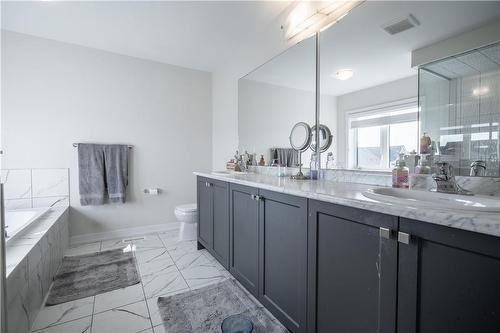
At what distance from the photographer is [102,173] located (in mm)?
2711

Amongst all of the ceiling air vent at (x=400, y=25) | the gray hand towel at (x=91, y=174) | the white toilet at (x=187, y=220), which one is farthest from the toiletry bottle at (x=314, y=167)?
the gray hand towel at (x=91, y=174)

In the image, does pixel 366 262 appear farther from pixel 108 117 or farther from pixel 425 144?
pixel 108 117

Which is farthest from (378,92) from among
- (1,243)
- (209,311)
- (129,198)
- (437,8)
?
(129,198)

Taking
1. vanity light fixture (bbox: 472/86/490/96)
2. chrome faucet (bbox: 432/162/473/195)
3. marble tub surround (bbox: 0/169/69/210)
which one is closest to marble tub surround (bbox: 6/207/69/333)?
marble tub surround (bbox: 0/169/69/210)

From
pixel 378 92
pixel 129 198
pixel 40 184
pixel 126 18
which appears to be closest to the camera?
pixel 378 92

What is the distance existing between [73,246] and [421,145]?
130 inches

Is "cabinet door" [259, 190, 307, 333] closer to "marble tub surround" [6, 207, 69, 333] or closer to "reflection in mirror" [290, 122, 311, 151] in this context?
"reflection in mirror" [290, 122, 311, 151]

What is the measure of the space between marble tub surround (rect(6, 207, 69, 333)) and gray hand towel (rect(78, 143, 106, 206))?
53 cm

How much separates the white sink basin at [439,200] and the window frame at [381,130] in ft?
1.10

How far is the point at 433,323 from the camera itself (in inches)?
26.9

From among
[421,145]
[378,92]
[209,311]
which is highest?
[378,92]

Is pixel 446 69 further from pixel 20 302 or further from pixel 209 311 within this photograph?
pixel 20 302

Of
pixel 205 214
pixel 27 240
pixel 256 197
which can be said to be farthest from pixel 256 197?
pixel 27 240

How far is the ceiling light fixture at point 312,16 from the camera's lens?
1.58 m
